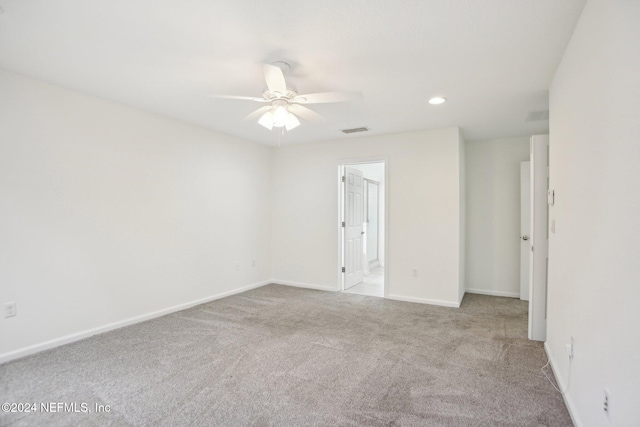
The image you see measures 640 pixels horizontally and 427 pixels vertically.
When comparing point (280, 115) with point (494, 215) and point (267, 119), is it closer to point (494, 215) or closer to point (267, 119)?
point (267, 119)

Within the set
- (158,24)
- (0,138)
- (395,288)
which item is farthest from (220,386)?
(395,288)

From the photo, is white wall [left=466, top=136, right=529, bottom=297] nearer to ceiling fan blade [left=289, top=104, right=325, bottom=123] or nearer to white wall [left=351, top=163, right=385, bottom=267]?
white wall [left=351, top=163, right=385, bottom=267]

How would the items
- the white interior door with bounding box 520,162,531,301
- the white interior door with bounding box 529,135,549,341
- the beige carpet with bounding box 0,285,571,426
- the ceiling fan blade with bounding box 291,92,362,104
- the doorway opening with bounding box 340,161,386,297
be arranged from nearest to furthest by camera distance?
the beige carpet with bounding box 0,285,571,426 → the ceiling fan blade with bounding box 291,92,362,104 → the white interior door with bounding box 529,135,549,341 → the white interior door with bounding box 520,162,531,301 → the doorway opening with bounding box 340,161,386,297

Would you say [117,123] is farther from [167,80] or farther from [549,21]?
[549,21]

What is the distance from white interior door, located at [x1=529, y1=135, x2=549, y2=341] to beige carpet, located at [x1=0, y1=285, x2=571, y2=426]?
241 millimetres

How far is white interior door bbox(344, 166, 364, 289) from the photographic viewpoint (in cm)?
521

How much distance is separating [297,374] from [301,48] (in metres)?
2.41

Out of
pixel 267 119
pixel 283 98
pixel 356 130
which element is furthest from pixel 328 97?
pixel 356 130

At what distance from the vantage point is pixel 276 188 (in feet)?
18.4

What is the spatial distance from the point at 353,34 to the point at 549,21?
118cm

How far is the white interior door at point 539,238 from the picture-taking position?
3.01m

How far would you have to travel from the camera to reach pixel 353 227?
214 inches

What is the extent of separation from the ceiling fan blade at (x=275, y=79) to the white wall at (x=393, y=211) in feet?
8.50

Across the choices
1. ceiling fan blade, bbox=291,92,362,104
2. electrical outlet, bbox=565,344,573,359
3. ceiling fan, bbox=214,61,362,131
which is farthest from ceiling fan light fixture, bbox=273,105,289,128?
electrical outlet, bbox=565,344,573,359
